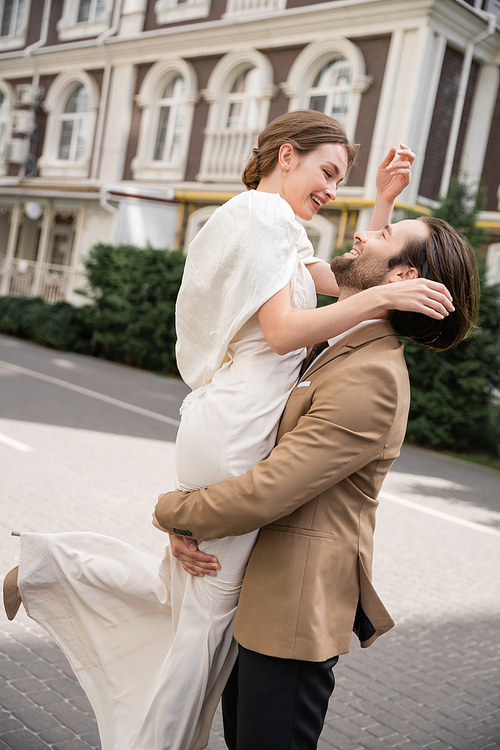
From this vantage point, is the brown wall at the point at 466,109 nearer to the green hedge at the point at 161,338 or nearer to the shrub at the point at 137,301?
the green hedge at the point at 161,338

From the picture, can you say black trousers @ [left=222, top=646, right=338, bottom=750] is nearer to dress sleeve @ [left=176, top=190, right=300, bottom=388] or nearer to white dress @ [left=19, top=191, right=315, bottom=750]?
white dress @ [left=19, top=191, right=315, bottom=750]

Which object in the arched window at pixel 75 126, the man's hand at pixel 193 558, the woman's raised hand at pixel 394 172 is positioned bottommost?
the man's hand at pixel 193 558

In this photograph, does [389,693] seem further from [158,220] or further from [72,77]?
[72,77]

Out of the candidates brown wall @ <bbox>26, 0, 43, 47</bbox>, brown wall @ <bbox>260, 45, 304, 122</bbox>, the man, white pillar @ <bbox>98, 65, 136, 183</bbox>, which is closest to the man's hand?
the man

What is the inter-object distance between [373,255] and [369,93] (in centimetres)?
1589

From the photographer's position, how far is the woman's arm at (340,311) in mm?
1843

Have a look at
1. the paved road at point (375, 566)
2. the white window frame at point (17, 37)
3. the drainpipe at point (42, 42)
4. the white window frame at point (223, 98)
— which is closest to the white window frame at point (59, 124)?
the drainpipe at point (42, 42)

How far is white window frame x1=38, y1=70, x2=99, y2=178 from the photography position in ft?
76.5

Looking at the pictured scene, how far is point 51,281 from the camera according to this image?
74.6 ft

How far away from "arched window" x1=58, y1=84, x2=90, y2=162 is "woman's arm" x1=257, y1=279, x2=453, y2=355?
23.5 meters

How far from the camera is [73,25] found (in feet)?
80.3

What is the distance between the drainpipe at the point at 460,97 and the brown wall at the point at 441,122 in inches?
4.4

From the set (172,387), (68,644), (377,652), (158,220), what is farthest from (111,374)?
(68,644)

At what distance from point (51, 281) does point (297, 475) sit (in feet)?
72.1
